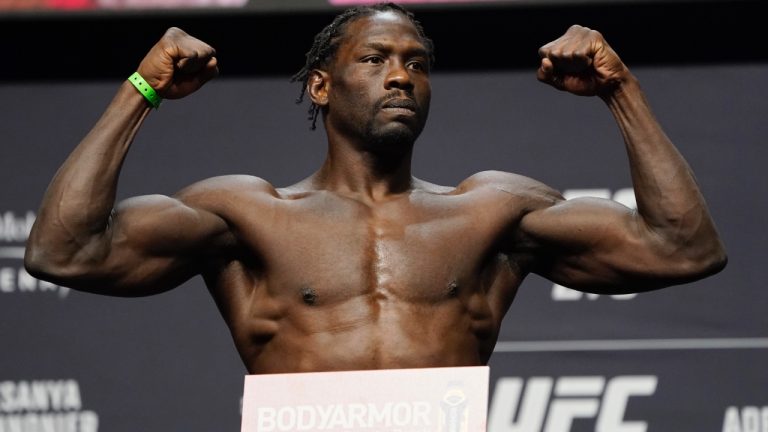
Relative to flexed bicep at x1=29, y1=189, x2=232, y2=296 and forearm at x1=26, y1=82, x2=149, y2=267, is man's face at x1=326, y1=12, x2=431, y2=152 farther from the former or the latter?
forearm at x1=26, y1=82, x2=149, y2=267

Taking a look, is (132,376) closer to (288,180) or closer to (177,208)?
(288,180)

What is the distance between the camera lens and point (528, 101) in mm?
3793

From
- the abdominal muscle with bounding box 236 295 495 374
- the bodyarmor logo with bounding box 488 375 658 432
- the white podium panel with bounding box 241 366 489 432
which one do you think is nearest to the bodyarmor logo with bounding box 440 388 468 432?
the white podium panel with bounding box 241 366 489 432

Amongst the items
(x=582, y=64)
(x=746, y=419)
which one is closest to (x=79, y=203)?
(x=582, y=64)

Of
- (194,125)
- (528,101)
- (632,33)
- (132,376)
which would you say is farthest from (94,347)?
(632,33)

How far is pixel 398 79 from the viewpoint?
2.78 m

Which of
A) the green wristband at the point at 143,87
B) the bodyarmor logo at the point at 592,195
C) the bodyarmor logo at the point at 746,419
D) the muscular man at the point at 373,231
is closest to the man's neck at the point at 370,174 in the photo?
the muscular man at the point at 373,231

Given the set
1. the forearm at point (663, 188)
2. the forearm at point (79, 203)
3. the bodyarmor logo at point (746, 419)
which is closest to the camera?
the forearm at point (79, 203)

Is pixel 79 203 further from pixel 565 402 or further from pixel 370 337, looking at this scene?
pixel 565 402

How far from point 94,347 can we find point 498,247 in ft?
3.88

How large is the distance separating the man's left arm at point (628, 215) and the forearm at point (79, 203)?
65 centimetres

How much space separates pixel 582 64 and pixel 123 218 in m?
0.73

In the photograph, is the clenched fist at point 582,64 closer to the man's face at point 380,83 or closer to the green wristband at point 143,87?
the man's face at point 380,83

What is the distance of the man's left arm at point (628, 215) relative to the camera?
274cm
